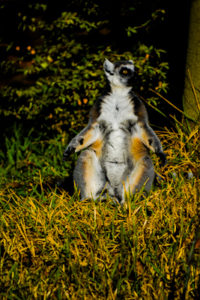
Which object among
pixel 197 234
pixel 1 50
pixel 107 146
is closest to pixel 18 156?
pixel 1 50

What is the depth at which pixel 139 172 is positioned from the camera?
2.85 m

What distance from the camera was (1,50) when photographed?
18.7 feet

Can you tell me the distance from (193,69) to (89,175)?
1.61 metres

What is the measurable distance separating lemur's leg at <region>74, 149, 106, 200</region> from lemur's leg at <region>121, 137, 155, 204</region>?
0.75 feet

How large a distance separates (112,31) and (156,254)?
3.63 m

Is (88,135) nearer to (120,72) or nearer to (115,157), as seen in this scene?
(115,157)

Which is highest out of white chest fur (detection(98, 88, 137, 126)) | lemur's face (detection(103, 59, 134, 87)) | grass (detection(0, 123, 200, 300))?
lemur's face (detection(103, 59, 134, 87))

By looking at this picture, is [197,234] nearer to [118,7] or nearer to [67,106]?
[67,106]

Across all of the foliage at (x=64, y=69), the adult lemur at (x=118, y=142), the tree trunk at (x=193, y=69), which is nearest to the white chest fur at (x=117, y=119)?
the adult lemur at (x=118, y=142)

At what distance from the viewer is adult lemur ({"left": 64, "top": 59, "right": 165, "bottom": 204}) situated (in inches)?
113

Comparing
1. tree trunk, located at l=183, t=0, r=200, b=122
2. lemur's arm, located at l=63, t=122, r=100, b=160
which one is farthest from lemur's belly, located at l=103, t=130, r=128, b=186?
tree trunk, located at l=183, t=0, r=200, b=122

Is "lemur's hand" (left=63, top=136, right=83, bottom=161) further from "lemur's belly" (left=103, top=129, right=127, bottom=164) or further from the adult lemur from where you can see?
"lemur's belly" (left=103, top=129, right=127, bottom=164)

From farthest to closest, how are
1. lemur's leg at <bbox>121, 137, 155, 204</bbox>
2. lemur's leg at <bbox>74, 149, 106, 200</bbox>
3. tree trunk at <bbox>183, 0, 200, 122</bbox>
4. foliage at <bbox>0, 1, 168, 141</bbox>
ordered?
foliage at <bbox>0, 1, 168, 141</bbox> < tree trunk at <bbox>183, 0, 200, 122</bbox> < lemur's leg at <bbox>74, 149, 106, 200</bbox> < lemur's leg at <bbox>121, 137, 155, 204</bbox>

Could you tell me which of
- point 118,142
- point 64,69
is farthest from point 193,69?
point 64,69
